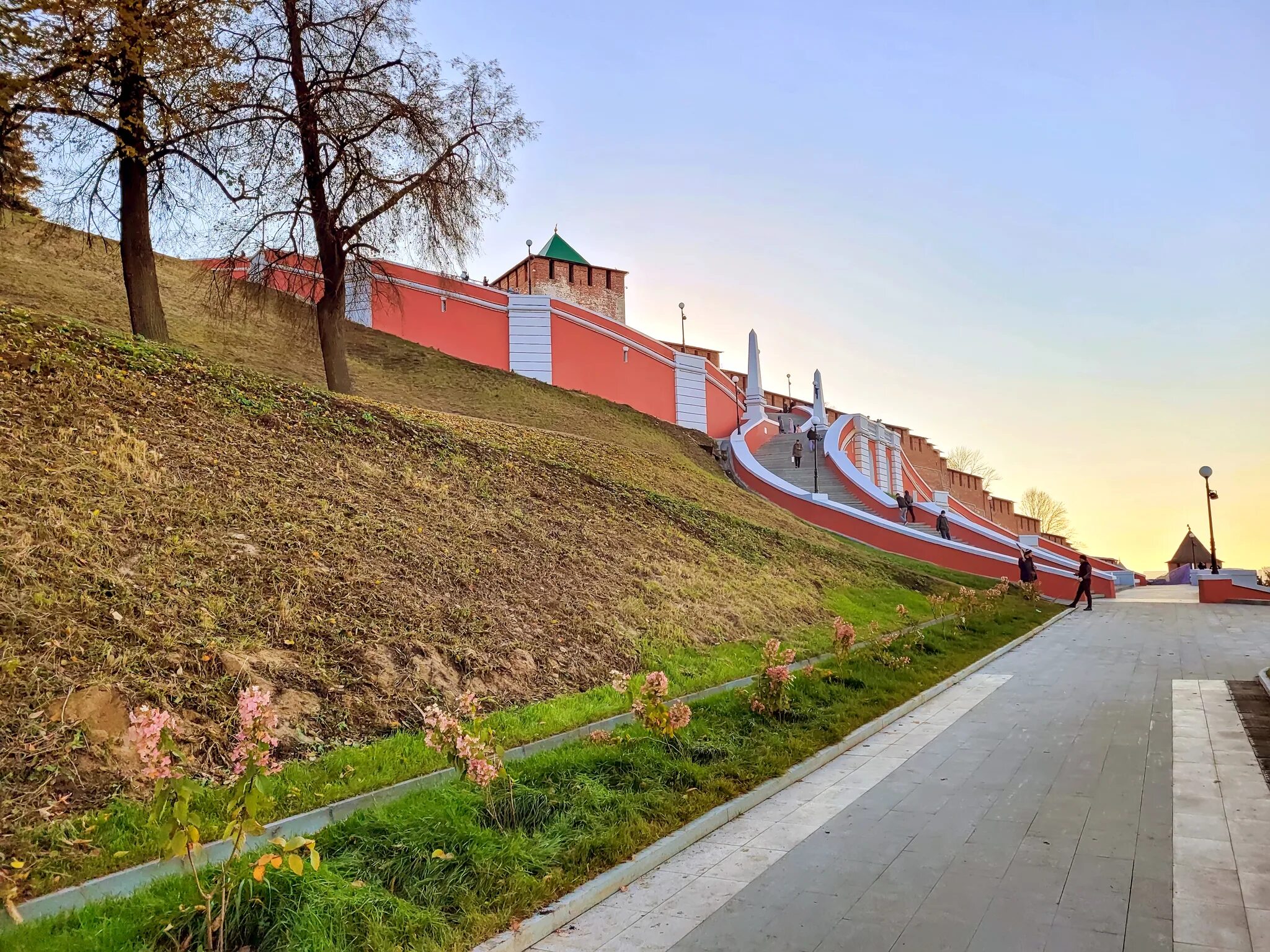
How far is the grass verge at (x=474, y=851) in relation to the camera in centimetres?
339

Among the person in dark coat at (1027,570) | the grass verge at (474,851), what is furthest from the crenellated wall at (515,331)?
A: the grass verge at (474,851)

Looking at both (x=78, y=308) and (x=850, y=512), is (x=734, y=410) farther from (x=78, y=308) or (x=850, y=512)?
(x=78, y=308)

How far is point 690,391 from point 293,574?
25086 millimetres

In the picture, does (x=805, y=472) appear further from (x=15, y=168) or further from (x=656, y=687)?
(x=656, y=687)

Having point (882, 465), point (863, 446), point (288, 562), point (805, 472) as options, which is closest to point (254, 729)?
point (288, 562)

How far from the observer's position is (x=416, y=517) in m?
9.55

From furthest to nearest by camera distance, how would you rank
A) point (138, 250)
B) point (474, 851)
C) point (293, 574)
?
1. point (138, 250)
2. point (293, 574)
3. point (474, 851)

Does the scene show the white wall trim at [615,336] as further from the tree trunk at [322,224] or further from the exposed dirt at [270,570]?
the exposed dirt at [270,570]

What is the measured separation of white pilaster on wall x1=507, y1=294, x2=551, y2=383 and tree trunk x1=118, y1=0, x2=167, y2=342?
13769 mm

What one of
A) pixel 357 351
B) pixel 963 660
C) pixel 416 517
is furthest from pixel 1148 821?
pixel 357 351

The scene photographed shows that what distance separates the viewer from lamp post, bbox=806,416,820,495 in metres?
27.6

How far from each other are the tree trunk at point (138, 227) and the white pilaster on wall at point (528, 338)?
13769mm

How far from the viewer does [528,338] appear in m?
25.8

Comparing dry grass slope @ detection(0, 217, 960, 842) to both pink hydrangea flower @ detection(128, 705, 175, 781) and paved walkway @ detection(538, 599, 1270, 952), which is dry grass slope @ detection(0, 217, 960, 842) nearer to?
pink hydrangea flower @ detection(128, 705, 175, 781)
